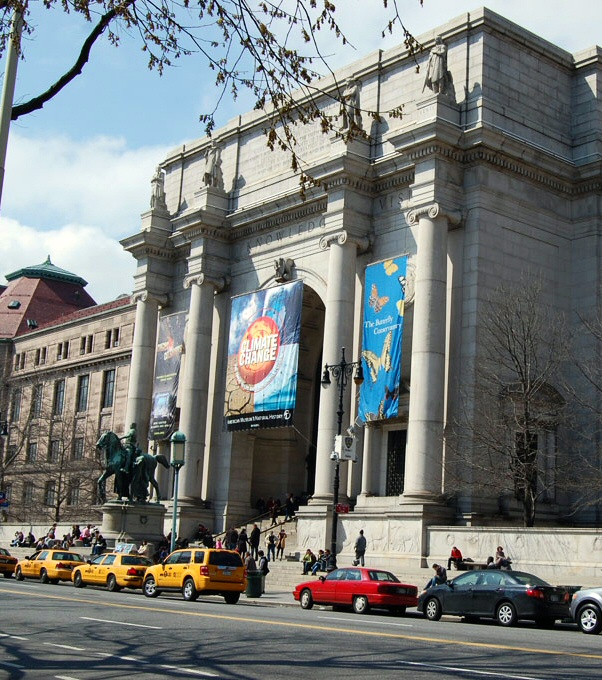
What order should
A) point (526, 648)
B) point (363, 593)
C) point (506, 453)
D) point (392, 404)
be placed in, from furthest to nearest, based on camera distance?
1. point (392, 404)
2. point (506, 453)
3. point (363, 593)
4. point (526, 648)

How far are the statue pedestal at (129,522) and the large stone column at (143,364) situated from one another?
975 cm

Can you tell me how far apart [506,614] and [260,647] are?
10.0m

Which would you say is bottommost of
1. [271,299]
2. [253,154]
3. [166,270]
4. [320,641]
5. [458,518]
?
[320,641]

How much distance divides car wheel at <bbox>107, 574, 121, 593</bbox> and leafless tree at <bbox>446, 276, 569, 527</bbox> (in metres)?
12.5

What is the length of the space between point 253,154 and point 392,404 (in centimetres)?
1874

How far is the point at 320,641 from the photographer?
16.5 metres

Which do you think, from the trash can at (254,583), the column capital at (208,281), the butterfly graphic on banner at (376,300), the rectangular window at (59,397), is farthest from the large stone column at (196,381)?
the rectangular window at (59,397)

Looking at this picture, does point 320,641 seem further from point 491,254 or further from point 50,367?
point 50,367

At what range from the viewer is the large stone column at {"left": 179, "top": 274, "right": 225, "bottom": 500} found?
49594 millimetres

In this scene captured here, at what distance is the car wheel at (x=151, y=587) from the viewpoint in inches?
1166

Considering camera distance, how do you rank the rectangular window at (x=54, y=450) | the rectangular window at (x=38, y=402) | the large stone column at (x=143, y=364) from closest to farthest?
the large stone column at (x=143, y=364), the rectangular window at (x=54, y=450), the rectangular window at (x=38, y=402)

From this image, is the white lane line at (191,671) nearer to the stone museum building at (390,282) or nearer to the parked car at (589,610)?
the parked car at (589,610)

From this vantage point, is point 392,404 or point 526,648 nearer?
point 526,648

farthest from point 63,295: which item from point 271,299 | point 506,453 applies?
point 506,453
